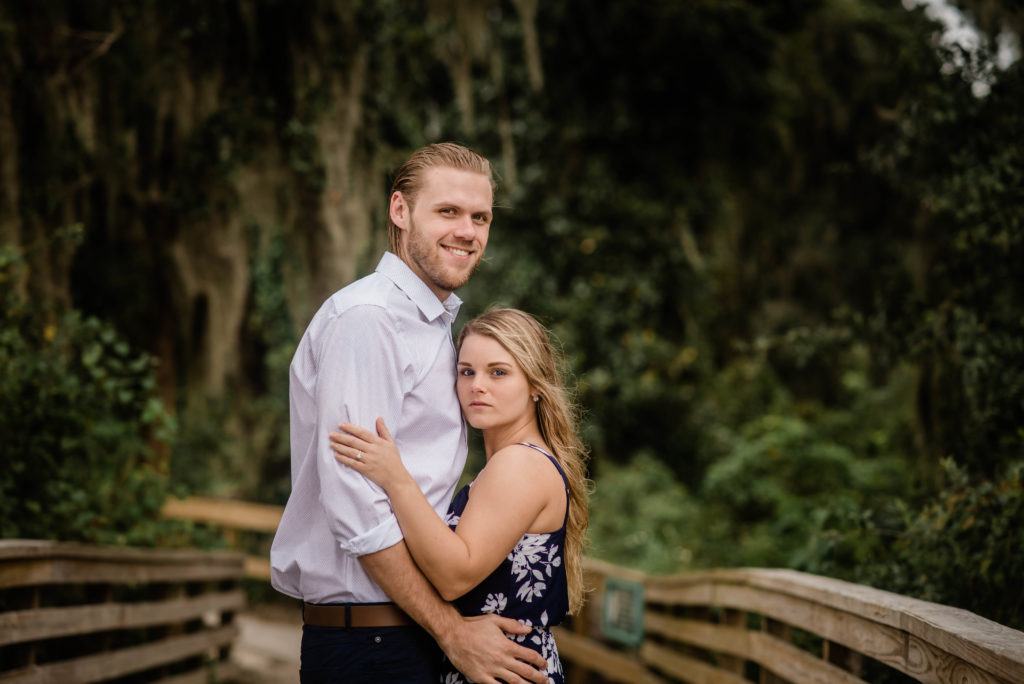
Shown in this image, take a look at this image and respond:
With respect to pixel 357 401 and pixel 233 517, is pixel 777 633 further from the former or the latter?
pixel 233 517

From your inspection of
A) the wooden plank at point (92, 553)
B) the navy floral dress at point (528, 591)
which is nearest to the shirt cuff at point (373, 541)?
the navy floral dress at point (528, 591)

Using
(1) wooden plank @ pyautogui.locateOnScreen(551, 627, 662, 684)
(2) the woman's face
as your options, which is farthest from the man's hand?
(1) wooden plank @ pyautogui.locateOnScreen(551, 627, 662, 684)

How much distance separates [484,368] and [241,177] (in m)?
4.03

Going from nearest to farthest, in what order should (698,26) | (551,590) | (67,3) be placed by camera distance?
(551,590) → (67,3) → (698,26)

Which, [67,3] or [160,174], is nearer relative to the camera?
[67,3]

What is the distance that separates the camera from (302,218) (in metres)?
6.02

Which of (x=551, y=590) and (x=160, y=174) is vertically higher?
(x=160, y=174)

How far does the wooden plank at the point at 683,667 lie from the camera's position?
400cm

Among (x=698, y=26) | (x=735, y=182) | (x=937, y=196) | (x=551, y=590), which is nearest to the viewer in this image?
(x=551, y=590)

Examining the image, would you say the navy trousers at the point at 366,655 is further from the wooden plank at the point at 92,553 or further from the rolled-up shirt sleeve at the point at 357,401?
the wooden plank at the point at 92,553

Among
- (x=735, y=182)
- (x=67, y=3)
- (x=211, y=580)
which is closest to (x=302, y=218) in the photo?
(x=67, y=3)

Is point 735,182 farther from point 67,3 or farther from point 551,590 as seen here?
point 551,590

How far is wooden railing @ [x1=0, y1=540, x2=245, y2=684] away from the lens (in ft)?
10.4

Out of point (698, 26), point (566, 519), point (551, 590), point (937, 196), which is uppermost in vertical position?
point (698, 26)
